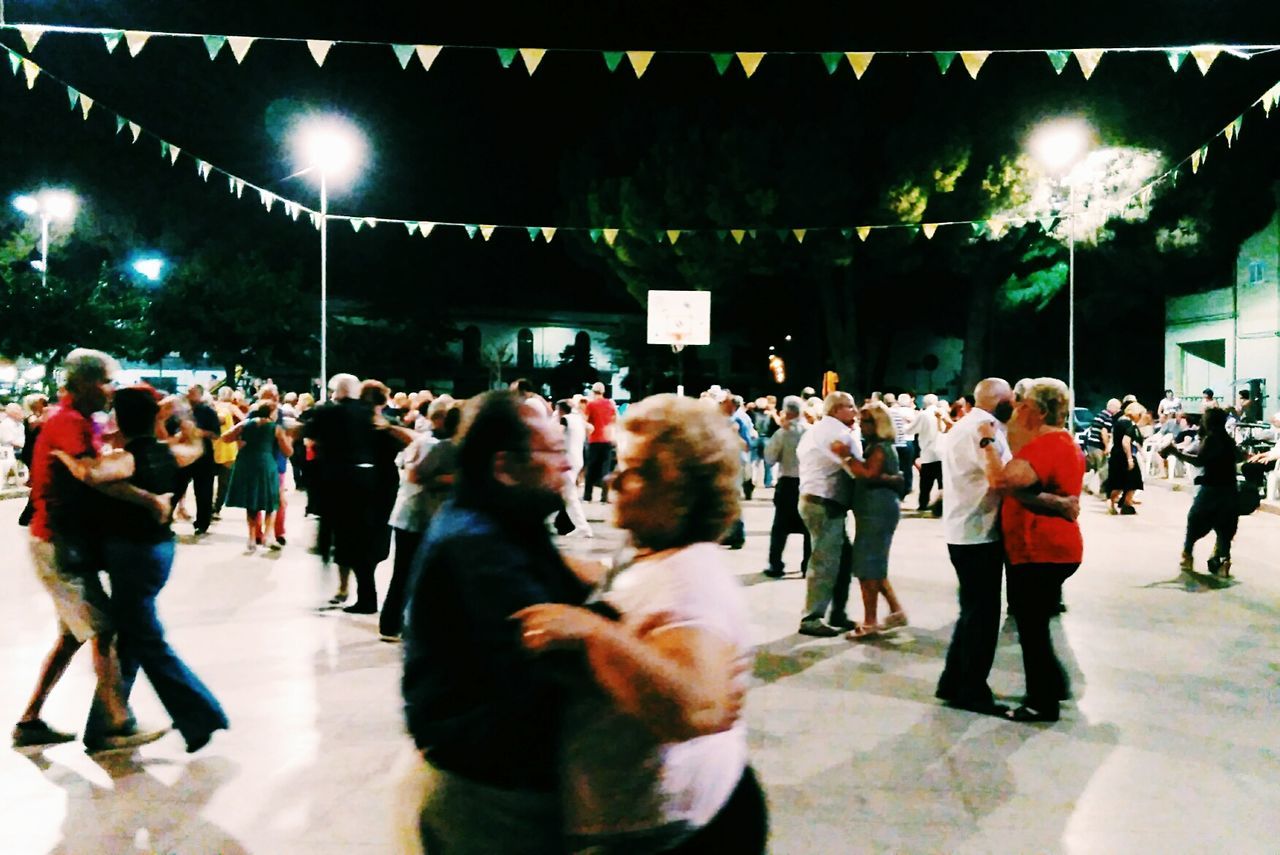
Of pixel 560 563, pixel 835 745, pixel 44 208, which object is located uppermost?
pixel 44 208

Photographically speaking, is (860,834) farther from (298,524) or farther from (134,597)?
(298,524)

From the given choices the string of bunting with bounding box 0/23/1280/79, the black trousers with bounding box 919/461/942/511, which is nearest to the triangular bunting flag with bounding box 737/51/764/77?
the string of bunting with bounding box 0/23/1280/79

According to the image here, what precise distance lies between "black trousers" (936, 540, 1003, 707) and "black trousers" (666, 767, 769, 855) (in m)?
3.78

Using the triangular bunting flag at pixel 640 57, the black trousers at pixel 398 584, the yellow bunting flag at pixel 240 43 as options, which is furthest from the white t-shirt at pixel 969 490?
the yellow bunting flag at pixel 240 43

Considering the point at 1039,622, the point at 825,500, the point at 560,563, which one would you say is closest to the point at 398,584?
the point at 825,500

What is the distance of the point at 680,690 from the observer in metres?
1.94

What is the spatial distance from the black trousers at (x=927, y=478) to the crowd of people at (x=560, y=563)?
4.58 meters

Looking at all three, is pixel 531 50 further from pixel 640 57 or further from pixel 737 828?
pixel 737 828

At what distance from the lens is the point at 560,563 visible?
2223mm

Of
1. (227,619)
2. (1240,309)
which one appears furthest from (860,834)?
(1240,309)

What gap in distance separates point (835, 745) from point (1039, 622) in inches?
51.0

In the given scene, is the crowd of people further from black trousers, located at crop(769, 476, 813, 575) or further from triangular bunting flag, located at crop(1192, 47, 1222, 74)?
triangular bunting flag, located at crop(1192, 47, 1222, 74)

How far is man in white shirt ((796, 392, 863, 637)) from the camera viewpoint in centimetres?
757

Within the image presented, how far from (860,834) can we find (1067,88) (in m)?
30.5
